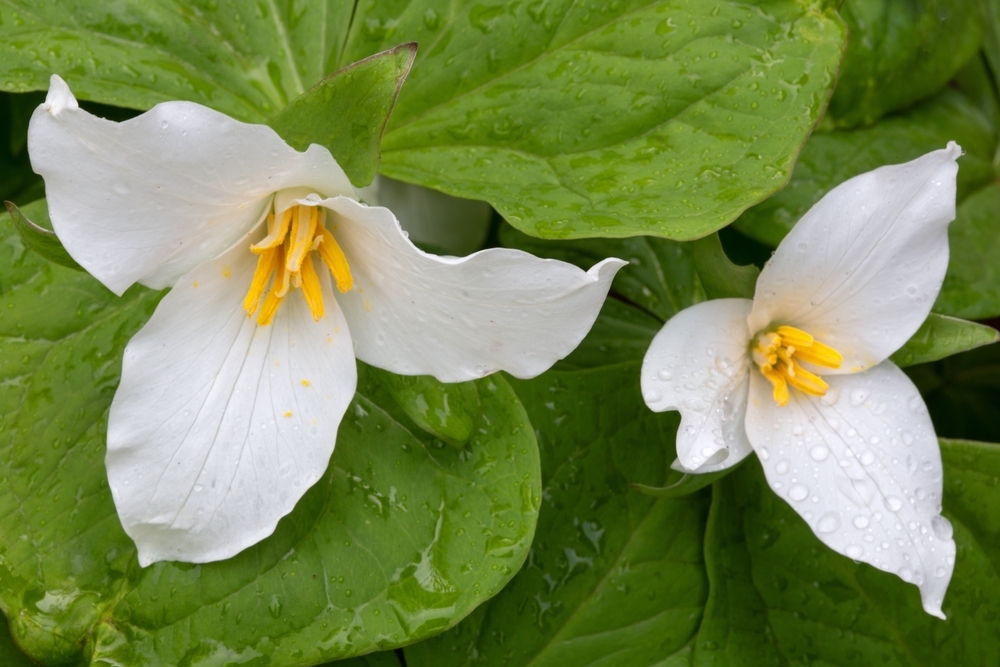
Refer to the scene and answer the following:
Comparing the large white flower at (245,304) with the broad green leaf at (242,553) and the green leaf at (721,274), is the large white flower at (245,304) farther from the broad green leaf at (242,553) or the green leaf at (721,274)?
the green leaf at (721,274)

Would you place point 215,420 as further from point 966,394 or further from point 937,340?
point 966,394

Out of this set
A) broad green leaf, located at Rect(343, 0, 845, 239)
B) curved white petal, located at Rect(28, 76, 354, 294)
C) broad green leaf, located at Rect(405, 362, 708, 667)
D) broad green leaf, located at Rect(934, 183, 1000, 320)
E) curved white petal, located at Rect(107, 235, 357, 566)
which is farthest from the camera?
broad green leaf, located at Rect(934, 183, 1000, 320)

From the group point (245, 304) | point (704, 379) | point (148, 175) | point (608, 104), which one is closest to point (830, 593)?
point (704, 379)

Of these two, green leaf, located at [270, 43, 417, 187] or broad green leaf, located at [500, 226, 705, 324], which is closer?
green leaf, located at [270, 43, 417, 187]

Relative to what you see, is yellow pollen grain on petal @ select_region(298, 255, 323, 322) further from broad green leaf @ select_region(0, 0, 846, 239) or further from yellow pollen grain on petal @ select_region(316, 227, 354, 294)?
broad green leaf @ select_region(0, 0, 846, 239)

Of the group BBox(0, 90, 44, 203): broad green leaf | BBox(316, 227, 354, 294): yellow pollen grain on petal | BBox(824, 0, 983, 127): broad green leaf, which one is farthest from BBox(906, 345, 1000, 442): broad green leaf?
BBox(0, 90, 44, 203): broad green leaf

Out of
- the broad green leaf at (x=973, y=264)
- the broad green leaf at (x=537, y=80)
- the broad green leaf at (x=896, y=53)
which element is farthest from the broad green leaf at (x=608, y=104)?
the broad green leaf at (x=973, y=264)
